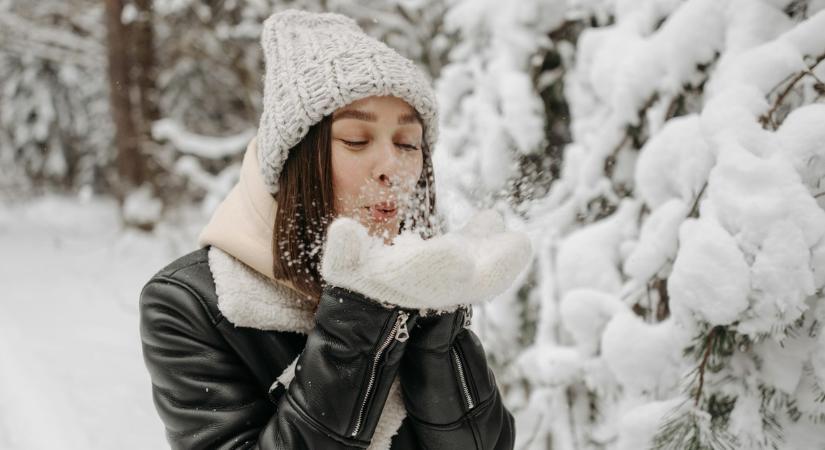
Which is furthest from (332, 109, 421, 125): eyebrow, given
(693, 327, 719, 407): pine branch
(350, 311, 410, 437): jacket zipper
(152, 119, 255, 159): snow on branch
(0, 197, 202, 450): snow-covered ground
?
(152, 119, 255, 159): snow on branch

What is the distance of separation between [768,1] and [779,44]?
0.70 ft

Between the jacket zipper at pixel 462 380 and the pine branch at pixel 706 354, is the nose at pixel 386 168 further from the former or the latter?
the pine branch at pixel 706 354

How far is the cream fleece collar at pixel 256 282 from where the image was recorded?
1.22 meters

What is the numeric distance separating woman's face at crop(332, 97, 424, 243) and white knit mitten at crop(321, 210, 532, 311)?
15 centimetres

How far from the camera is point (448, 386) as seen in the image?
120 cm

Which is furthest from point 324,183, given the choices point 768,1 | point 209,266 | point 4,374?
point 4,374

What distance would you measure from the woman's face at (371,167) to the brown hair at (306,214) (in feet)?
0.07

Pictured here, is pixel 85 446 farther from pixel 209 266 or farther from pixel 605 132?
pixel 605 132

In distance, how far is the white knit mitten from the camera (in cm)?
97

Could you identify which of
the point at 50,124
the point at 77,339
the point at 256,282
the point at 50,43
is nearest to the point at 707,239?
the point at 256,282

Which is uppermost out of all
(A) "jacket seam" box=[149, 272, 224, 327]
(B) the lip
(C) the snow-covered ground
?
(B) the lip

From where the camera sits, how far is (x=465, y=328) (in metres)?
1.28

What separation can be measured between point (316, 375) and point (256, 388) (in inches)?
9.4

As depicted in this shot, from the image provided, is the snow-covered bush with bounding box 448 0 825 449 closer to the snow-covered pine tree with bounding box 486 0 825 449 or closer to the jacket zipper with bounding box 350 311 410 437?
the snow-covered pine tree with bounding box 486 0 825 449
